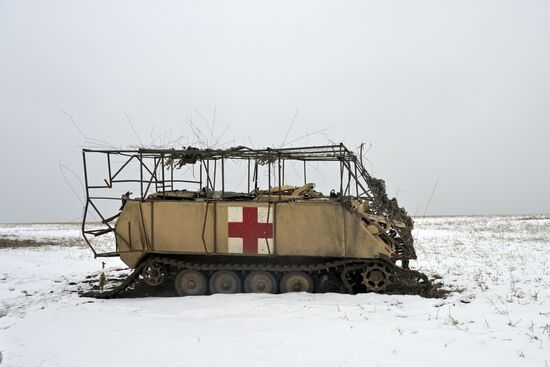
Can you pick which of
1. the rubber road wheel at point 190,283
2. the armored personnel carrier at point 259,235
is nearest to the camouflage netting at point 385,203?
the armored personnel carrier at point 259,235

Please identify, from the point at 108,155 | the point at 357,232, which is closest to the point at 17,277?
the point at 108,155

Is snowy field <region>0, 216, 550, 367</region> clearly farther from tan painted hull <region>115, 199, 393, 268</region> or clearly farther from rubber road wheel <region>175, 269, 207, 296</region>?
tan painted hull <region>115, 199, 393, 268</region>

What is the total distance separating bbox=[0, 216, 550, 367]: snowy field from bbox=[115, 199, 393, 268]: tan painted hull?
108 centimetres

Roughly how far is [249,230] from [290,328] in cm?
329

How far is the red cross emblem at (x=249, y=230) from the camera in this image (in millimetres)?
9578

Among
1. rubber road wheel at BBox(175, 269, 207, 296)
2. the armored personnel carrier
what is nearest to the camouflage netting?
the armored personnel carrier

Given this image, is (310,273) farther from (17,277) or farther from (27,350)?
(17,277)

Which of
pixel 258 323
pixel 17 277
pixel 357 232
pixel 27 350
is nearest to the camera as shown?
pixel 27 350

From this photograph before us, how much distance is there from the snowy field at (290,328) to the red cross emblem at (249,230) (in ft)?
3.70

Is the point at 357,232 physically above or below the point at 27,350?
above

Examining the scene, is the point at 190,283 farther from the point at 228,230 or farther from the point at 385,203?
the point at 385,203

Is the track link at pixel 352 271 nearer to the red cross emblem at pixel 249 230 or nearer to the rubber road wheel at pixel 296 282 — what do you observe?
the rubber road wheel at pixel 296 282

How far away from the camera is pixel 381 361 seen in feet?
17.3

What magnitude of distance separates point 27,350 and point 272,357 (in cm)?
372
